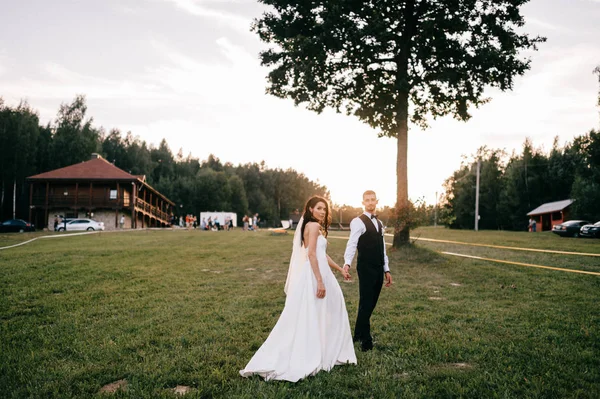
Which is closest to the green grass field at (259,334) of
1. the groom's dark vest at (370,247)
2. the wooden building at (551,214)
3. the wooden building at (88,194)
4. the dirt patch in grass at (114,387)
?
the dirt patch in grass at (114,387)

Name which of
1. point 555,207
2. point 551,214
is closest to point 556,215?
point 551,214

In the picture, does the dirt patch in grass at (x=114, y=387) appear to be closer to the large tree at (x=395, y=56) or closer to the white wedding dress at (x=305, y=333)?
the white wedding dress at (x=305, y=333)

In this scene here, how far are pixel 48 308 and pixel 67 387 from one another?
4497mm

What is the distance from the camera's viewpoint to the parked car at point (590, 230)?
30.9 metres

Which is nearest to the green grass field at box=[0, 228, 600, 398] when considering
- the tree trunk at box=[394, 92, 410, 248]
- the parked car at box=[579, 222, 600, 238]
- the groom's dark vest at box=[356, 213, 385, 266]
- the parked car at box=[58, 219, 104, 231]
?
the groom's dark vest at box=[356, 213, 385, 266]

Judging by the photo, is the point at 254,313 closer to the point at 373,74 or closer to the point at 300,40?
the point at 300,40

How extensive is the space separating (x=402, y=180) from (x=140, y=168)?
253 ft

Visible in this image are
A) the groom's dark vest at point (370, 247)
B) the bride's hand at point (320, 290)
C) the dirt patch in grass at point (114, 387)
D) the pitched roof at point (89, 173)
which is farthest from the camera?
the pitched roof at point (89, 173)

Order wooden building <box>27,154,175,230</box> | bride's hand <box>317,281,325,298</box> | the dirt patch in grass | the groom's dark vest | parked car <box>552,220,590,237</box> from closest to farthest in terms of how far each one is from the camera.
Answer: the dirt patch in grass → bride's hand <box>317,281,325,298</box> → the groom's dark vest → parked car <box>552,220,590,237</box> → wooden building <box>27,154,175,230</box>

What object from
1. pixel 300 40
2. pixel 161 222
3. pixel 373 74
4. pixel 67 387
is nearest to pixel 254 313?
pixel 67 387

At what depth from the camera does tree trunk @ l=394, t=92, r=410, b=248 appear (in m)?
17.1

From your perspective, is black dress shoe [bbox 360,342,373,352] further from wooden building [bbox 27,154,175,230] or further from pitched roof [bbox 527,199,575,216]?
pitched roof [bbox 527,199,575,216]

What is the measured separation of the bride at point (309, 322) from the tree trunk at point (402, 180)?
40.5 feet

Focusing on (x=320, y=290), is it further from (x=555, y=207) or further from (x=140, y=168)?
(x=140, y=168)
